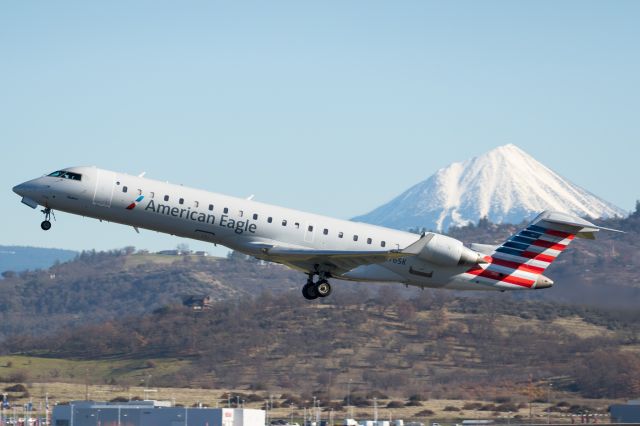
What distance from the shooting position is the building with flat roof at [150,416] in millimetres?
60375

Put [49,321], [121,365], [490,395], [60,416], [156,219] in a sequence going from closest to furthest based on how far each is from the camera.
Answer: [156,219] < [60,416] < [490,395] < [121,365] < [49,321]

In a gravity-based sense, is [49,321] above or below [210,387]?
above

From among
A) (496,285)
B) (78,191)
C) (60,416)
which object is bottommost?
(60,416)

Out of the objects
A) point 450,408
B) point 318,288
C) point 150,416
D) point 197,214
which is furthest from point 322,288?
point 450,408

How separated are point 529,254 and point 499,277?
150 cm

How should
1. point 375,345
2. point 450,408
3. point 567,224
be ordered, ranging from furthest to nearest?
point 375,345
point 450,408
point 567,224

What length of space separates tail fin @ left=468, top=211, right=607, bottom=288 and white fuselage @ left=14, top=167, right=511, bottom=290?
174 inches

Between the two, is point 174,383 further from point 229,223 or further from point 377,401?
point 229,223

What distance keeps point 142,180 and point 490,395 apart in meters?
36.3

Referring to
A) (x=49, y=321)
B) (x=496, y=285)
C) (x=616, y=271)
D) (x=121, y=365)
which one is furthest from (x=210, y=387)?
(x=49, y=321)

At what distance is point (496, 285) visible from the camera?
152 feet

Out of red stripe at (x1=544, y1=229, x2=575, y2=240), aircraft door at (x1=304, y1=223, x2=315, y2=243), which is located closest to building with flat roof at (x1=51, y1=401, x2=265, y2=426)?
aircraft door at (x1=304, y1=223, x2=315, y2=243)

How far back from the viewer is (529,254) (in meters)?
46.3

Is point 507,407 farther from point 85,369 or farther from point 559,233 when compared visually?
point 85,369
